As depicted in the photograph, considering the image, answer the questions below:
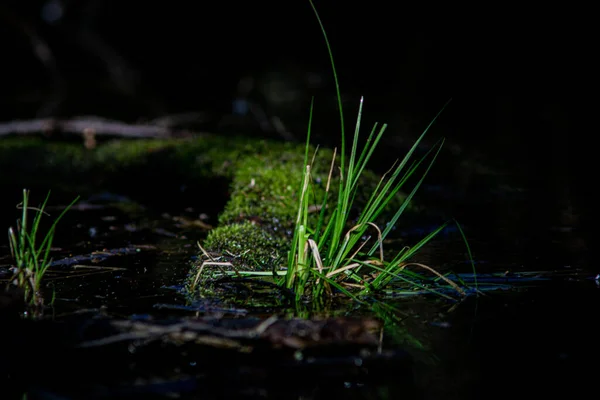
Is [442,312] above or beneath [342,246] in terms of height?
beneath

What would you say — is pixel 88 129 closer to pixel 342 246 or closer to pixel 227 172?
pixel 227 172

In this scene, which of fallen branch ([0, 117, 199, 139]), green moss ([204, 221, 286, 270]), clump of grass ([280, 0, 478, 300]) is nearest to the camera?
clump of grass ([280, 0, 478, 300])

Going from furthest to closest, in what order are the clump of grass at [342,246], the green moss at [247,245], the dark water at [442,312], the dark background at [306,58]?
1. the dark background at [306,58]
2. the green moss at [247,245]
3. the clump of grass at [342,246]
4. the dark water at [442,312]

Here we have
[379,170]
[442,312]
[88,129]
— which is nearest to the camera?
[442,312]

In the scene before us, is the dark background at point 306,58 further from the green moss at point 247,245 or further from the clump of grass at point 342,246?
the clump of grass at point 342,246

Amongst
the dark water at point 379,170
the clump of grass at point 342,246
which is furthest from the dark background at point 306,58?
the clump of grass at point 342,246

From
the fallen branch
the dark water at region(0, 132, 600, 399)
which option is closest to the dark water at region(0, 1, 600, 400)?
the dark water at region(0, 132, 600, 399)

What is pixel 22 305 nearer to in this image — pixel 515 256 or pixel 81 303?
pixel 81 303

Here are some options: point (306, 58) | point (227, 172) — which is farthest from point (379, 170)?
point (306, 58)

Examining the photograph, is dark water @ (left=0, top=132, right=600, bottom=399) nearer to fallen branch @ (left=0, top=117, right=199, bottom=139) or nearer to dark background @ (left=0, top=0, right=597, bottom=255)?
fallen branch @ (left=0, top=117, right=199, bottom=139)

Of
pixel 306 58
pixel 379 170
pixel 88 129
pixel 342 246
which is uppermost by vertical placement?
pixel 306 58
